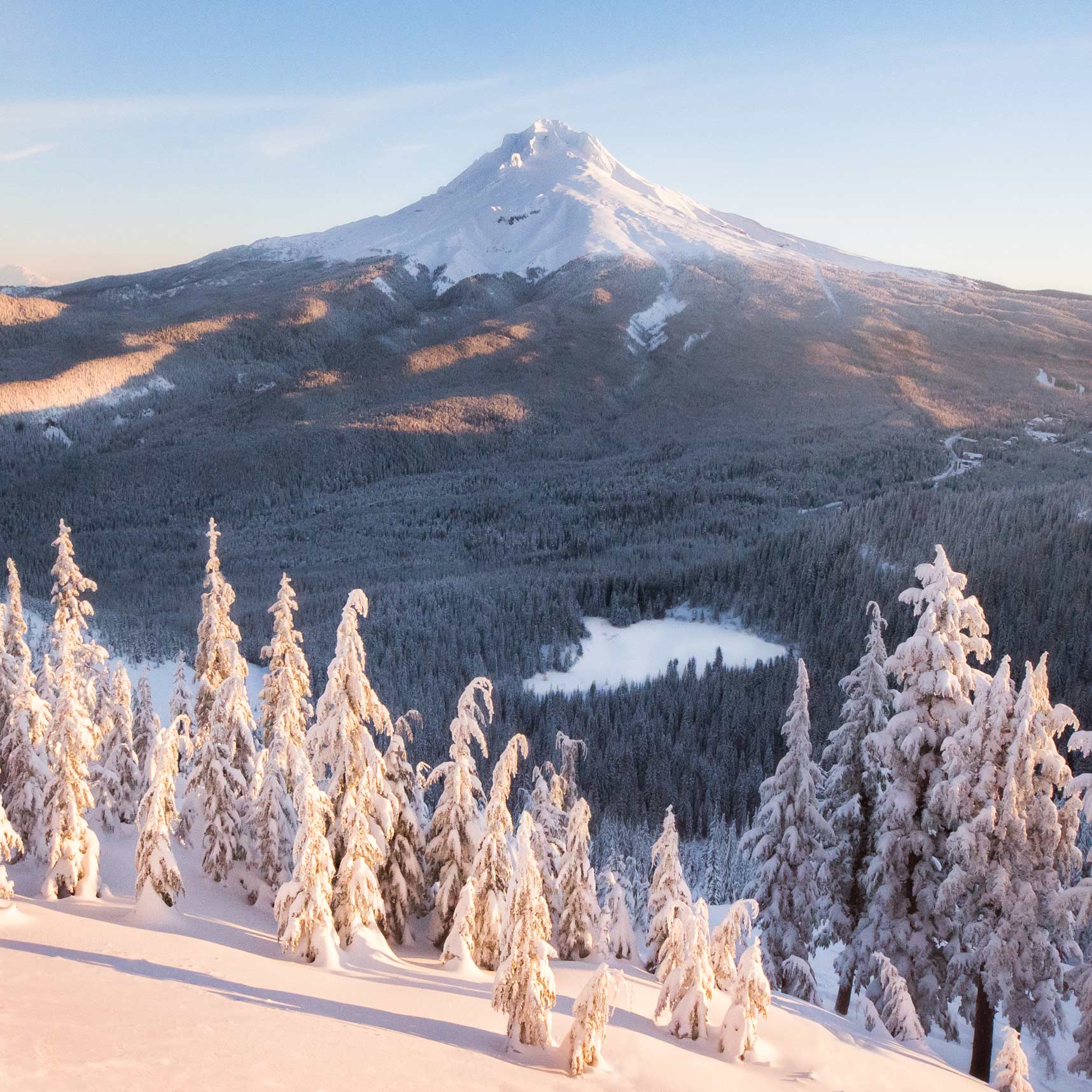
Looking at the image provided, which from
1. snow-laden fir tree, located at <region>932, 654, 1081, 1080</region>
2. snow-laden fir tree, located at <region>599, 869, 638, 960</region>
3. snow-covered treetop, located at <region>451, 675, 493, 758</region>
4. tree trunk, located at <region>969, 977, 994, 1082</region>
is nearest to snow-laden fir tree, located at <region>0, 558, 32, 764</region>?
snow-covered treetop, located at <region>451, 675, 493, 758</region>

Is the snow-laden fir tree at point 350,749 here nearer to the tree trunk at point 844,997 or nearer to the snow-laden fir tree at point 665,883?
the snow-laden fir tree at point 665,883

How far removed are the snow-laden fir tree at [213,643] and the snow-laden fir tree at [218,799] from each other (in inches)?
68.4

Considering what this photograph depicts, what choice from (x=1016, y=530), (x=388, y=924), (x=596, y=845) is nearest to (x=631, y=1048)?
(x=388, y=924)

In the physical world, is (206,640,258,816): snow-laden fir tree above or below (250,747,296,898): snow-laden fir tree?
above

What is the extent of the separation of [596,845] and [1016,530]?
78.5 metres

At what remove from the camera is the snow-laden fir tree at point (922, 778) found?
67.4ft

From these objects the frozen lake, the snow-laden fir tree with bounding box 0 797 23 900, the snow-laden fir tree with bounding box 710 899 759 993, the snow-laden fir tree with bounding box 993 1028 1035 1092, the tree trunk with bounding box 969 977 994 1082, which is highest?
the snow-laden fir tree with bounding box 0 797 23 900

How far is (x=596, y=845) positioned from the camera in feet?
177

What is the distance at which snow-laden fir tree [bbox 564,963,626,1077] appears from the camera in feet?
42.3

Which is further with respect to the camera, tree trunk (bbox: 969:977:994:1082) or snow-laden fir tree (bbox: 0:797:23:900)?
tree trunk (bbox: 969:977:994:1082)

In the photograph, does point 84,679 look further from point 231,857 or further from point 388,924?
point 388,924

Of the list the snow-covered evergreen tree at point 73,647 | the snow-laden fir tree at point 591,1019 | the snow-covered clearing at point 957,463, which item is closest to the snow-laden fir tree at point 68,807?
the snow-covered evergreen tree at point 73,647

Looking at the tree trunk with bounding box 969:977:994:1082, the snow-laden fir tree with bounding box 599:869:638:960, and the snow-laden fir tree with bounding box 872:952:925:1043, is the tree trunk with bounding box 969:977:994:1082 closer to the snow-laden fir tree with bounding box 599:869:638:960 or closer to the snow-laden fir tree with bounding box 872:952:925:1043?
the snow-laden fir tree with bounding box 872:952:925:1043

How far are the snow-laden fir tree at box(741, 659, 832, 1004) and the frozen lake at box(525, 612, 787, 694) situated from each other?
171ft
